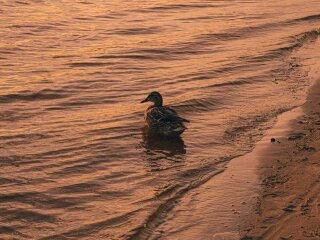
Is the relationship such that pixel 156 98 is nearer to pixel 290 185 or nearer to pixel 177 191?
pixel 177 191

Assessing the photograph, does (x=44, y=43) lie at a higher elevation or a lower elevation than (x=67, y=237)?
higher

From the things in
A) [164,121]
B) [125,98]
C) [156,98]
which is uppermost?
[156,98]

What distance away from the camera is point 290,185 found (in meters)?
9.24

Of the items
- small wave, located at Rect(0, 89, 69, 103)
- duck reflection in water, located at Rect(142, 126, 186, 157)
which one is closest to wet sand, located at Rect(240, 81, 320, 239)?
duck reflection in water, located at Rect(142, 126, 186, 157)

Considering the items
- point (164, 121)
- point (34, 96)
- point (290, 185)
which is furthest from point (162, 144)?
point (34, 96)

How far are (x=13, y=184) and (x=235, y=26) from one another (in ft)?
41.5

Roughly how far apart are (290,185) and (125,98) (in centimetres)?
572

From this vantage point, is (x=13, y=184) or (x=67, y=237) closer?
(x=67, y=237)

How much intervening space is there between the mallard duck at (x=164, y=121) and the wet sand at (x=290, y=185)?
58.6 inches

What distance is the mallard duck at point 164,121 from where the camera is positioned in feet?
39.1

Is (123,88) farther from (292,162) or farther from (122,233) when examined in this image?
(122,233)

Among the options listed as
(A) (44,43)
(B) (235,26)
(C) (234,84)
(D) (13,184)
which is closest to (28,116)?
(D) (13,184)

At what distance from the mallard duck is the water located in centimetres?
24

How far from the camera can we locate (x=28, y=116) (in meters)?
13.1
